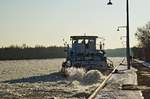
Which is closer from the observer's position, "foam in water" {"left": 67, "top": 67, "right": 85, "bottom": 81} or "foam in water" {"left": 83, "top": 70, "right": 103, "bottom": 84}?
"foam in water" {"left": 83, "top": 70, "right": 103, "bottom": 84}

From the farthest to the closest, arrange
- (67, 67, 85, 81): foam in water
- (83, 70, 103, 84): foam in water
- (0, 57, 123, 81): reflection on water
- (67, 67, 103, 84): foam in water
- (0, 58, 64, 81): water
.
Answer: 1. (0, 58, 64, 81): water
2. (0, 57, 123, 81): reflection on water
3. (67, 67, 85, 81): foam in water
4. (83, 70, 103, 84): foam in water
5. (67, 67, 103, 84): foam in water

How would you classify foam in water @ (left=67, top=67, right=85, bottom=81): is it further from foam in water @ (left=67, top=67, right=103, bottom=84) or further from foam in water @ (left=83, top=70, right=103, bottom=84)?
foam in water @ (left=83, top=70, right=103, bottom=84)

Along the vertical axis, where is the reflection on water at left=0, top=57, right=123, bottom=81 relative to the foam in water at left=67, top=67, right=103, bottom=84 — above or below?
below

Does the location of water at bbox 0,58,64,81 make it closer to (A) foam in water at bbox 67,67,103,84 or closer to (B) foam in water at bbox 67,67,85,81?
(B) foam in water at bbox 67,67,85,81

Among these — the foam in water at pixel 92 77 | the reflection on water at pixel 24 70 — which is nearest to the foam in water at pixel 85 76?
the foam in water at pixel 92 77

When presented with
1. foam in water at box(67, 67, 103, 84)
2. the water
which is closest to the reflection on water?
the water

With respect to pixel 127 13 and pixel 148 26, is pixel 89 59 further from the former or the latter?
pixel 148 26

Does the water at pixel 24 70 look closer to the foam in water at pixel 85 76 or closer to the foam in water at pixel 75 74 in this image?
the foam in water at pixel 75 74

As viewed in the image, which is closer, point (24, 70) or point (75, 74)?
point (75, 74)

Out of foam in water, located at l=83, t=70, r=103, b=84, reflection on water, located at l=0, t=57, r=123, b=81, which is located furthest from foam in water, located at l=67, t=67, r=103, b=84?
reflection on water, located at l=0, t=57, r=123, b=81

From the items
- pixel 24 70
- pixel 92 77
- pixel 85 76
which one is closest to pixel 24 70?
pixel 24 70

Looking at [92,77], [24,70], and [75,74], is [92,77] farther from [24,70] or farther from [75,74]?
[24,70]

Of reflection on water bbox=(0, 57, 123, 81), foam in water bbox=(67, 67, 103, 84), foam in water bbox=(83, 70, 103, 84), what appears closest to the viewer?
foam in water bbox=(67, 67, 103, 84)

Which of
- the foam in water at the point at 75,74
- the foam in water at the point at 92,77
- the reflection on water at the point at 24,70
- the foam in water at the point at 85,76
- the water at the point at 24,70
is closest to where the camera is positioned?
the foam in water at the point at 85,76
